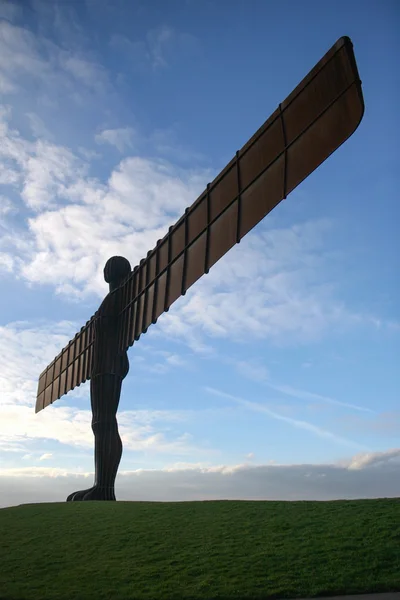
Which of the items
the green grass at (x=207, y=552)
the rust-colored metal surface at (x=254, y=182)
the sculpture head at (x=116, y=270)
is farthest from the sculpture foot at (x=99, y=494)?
the sculpture head at (x=116, y=270)

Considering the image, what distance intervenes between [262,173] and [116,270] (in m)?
8.01

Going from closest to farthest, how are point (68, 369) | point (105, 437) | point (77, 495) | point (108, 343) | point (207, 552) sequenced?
point (207, 552)
point (105, 437)
point (77, 495)
point (108, 343)
point (68, 369)

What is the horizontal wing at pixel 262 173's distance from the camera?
9734mm

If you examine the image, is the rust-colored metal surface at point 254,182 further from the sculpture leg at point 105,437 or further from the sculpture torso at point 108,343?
the sculpture leg at point 105,437

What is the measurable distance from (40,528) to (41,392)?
996 centimetres

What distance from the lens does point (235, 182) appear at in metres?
12.2

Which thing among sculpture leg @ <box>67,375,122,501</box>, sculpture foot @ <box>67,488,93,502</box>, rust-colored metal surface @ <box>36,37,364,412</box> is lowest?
sculpture foot @ <box>67,488,93,502</box>

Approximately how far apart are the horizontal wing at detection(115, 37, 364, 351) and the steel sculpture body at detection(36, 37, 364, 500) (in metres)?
0.02

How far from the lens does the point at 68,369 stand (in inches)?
818

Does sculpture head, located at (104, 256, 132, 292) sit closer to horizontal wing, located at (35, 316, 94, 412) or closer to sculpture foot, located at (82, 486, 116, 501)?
horizontal wing, located at (35, 316, 94, 412)

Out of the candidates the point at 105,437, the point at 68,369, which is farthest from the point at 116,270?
the point at 105,437

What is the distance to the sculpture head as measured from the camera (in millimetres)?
18281

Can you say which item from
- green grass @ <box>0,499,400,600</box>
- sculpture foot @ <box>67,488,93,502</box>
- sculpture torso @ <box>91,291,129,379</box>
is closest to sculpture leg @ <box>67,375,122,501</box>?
sculpture foot @ <box>67,488,93,502</box>

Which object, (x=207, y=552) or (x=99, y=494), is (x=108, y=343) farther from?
(x=207, y=552)
